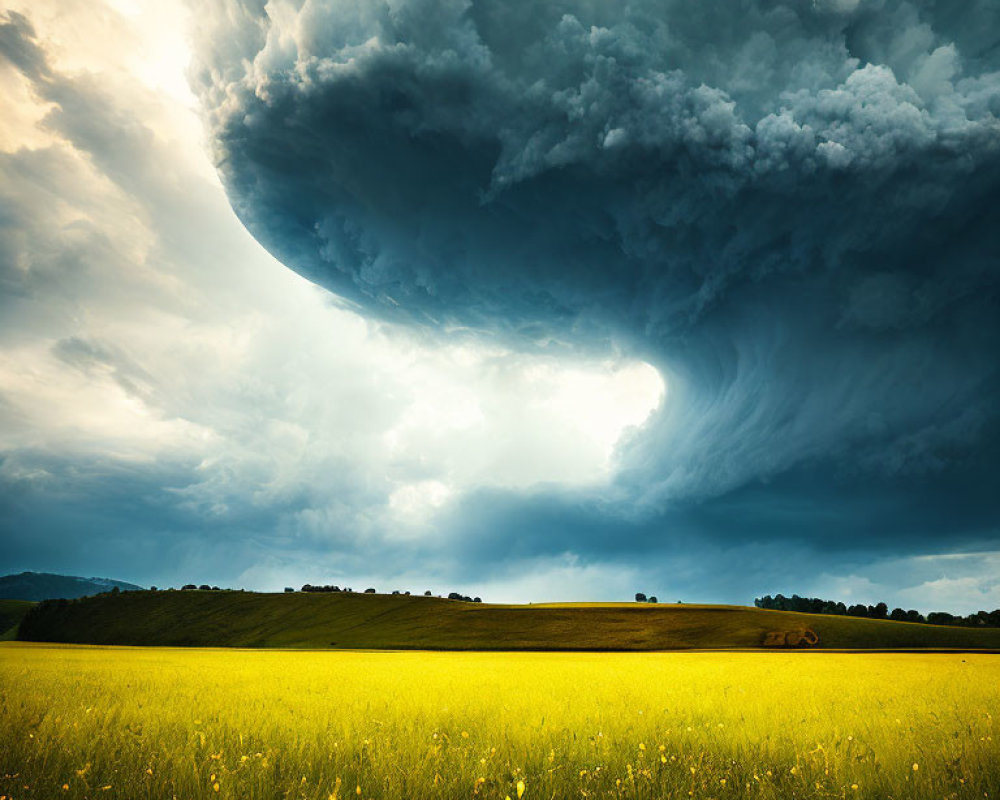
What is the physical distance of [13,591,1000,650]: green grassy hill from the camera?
84.8 m

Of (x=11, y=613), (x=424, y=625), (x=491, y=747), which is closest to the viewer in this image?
(x=491, y=747)

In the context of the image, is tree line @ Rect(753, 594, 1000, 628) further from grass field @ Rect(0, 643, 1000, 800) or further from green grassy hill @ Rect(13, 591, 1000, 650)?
grass field @ Rect(0, 643, 1000, 800)

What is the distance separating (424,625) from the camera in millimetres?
99500

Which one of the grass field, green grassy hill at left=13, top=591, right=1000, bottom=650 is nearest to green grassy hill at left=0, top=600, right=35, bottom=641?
green grassy hill at left=13, top=591, right=1000, bottom=650

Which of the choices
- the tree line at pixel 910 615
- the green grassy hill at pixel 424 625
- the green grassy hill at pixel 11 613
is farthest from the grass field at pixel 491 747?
the green grassy hill at pixel 11 613

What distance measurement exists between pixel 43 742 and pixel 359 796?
→ 16.4 ft

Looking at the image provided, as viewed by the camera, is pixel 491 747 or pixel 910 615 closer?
pixel 491 747

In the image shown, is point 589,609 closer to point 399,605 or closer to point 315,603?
point 399,605

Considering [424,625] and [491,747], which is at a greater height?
[424,625]

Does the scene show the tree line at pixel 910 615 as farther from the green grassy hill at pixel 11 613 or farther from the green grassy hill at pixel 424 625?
the green grassy hill at pixel 11 613

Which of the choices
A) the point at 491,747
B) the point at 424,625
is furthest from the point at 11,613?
the point at 491,747

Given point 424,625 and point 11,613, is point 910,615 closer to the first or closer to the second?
point 424,625

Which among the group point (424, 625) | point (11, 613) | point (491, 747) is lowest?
point (491, 747)

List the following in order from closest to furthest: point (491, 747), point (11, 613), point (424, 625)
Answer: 1. point (491, 747)
2. point (424, 625)
3. point (11, 613)
